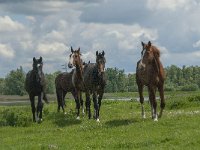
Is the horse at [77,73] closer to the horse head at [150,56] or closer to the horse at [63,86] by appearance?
the horse at [63,86]

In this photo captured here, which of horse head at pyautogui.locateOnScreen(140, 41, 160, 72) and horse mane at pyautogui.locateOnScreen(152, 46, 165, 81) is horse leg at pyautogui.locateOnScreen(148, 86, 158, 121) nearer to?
horse mane at pyautogui.locateOnScreen(152, 46, 165, 81)

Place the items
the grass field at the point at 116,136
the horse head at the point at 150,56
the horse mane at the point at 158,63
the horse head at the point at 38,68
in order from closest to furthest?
the grass field at the point at 116,136 → the horse head at the point at 150,56 → the horse mane at the point at 158,63 → the horse head at the point at 38,68

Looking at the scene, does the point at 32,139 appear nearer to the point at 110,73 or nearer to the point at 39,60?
the point at 39,60

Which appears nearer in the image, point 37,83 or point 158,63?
point 158,63

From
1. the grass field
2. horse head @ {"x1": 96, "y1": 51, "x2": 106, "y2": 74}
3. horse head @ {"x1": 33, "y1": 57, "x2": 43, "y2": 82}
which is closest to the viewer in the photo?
the grass field

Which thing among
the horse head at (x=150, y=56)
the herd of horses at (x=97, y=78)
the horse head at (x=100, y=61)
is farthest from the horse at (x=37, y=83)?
the horse head at (x=150, y=56)

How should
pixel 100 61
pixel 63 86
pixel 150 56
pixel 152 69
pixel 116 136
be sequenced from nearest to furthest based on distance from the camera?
1. pixel 116 136
2. pixel 150 56
3. pixel 152 69
4. pixel 100 61
5. pixel 63 86

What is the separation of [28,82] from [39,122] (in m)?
3.26

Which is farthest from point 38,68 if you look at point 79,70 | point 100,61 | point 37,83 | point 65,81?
point 65,81

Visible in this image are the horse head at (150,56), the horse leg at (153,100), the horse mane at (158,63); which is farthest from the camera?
the horse mane at (158,63)

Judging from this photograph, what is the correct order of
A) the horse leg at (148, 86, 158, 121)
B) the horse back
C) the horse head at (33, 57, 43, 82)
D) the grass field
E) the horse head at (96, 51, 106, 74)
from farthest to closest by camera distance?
the horse back < the horse head at (33, 57, 43, 82) < the horse head at (96, 51, 106, 74) < the horse leg at (148, 86, 158, 121) < the grass field

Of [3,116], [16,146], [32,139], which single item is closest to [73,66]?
[3,116]

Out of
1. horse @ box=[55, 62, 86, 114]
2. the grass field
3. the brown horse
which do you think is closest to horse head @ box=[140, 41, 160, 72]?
the brown horse

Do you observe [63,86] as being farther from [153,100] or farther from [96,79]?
[153,100]
